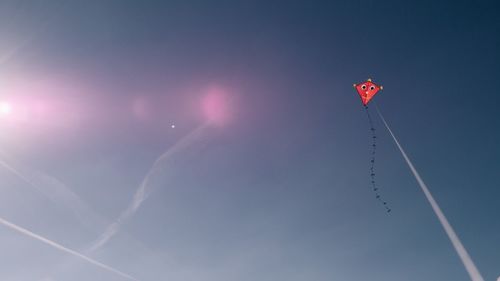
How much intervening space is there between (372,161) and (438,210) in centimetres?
2711

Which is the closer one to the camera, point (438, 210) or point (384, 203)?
point (438, 210)

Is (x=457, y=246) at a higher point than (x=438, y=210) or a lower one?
lower

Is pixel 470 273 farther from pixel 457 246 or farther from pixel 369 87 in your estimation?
pixel 369 87

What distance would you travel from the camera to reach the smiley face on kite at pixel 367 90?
1758 inches

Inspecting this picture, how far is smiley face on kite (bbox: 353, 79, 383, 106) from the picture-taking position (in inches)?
1758

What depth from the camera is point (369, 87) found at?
147 feet

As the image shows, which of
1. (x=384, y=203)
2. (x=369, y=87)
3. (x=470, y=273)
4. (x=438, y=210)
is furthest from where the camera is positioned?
(x=384, y=203)

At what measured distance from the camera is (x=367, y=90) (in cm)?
4488

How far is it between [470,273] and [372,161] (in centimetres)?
3340

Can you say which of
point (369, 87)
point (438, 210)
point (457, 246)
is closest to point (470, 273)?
point (457, 246)

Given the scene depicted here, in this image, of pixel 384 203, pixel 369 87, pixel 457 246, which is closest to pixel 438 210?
pixel 457 246

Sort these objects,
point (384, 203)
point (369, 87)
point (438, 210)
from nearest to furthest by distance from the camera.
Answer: point (438, 210) → point (369, 87) → point (384, 203)

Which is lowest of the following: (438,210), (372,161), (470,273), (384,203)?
(470,273)

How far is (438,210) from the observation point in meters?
29.6
